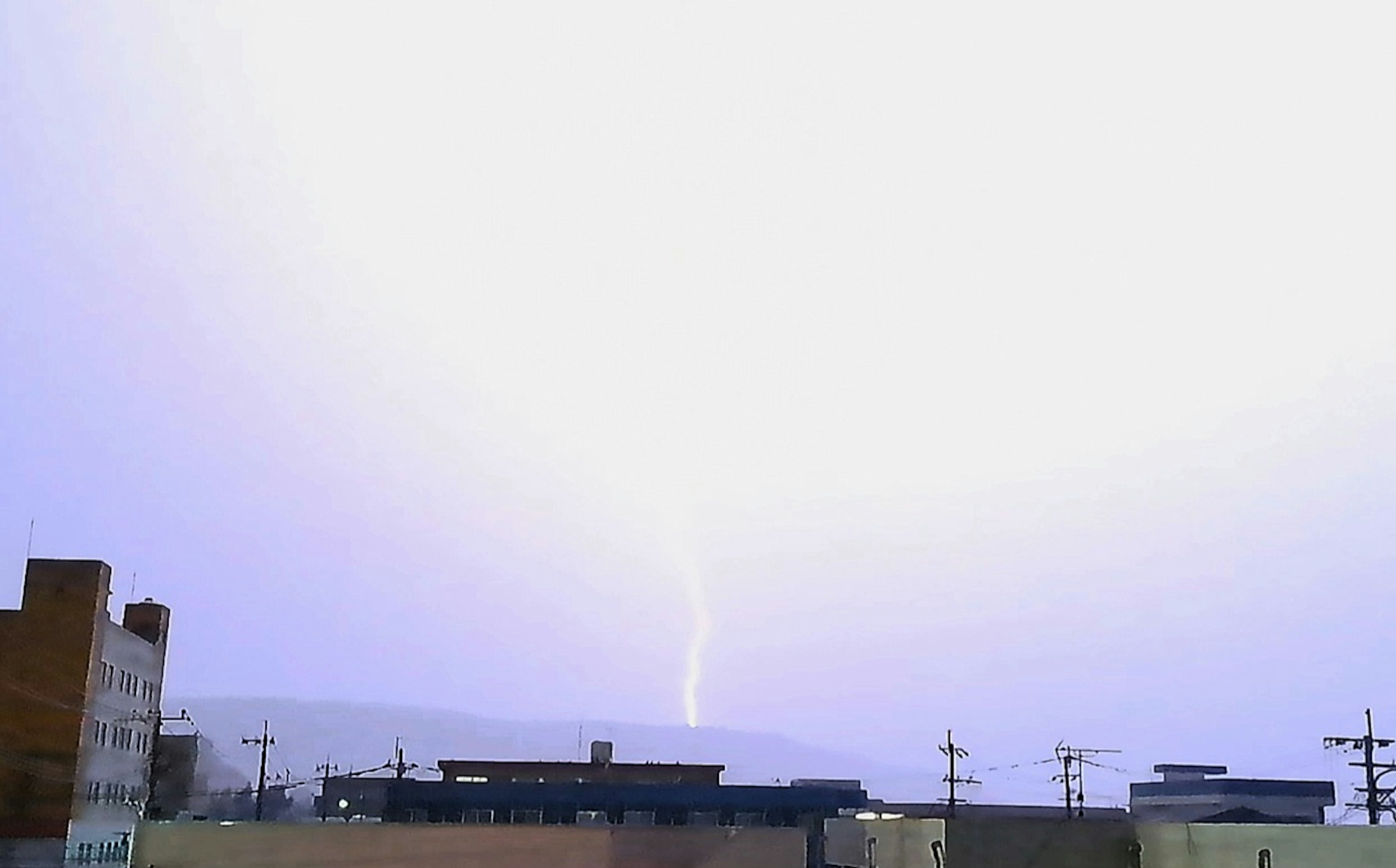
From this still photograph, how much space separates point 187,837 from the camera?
25844 mm

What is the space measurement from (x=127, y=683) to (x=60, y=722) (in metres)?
7.81

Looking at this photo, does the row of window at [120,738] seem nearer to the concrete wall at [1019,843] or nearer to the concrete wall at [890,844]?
the concrete wall at [890,844]

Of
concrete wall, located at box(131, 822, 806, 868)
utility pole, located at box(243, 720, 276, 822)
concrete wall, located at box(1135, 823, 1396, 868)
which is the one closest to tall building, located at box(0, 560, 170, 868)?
utility pole, located at box(243, 720, 276, 822)

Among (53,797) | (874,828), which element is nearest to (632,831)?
(874,828)

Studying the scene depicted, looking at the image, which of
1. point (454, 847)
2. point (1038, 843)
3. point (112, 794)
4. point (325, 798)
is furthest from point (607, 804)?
point (1038, 843)

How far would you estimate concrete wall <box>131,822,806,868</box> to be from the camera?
25734 mm

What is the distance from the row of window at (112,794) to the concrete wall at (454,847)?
32958 mm

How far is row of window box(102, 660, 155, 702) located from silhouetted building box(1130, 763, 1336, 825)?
4822 centimetres

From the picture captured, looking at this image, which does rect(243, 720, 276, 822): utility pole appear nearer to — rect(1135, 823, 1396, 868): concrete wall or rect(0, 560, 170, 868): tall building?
rect(0, 560, 170, 868): tall building

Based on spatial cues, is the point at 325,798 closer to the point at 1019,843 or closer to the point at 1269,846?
the point at 1019,843

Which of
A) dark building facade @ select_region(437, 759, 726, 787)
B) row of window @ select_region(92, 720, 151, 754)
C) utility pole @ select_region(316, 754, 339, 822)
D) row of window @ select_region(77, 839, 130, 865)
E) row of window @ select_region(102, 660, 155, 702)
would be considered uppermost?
row of window @ select_region(102, 660, 155, 702)

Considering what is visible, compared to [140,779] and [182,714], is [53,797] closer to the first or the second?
[140,779]

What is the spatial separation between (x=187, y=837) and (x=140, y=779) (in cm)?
4325

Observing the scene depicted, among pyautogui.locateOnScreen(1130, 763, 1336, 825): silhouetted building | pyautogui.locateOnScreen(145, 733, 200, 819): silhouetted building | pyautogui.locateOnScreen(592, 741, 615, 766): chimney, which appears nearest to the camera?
pyautogui.locateOnScreen(592, 741, 615, 766): chimney
